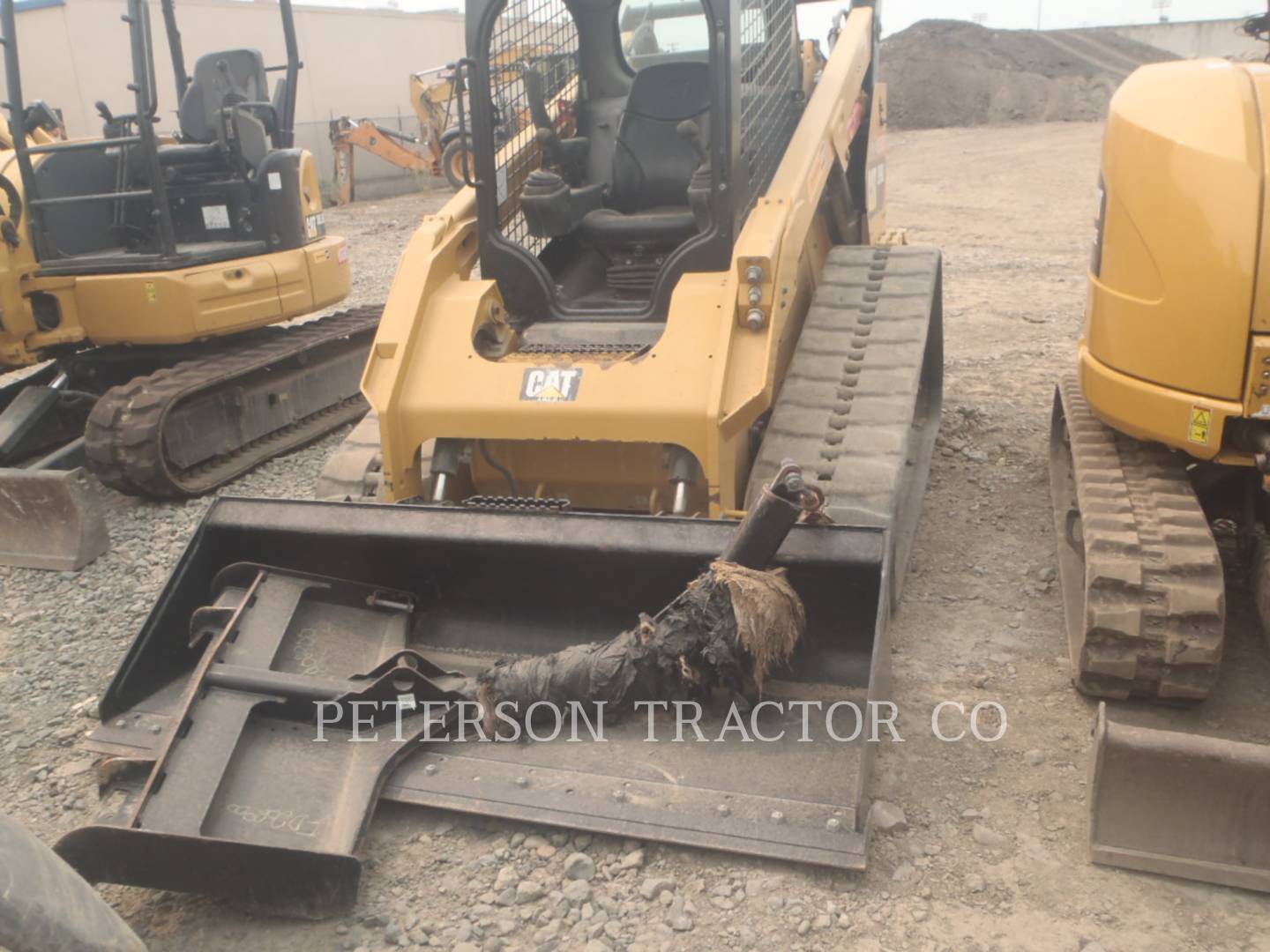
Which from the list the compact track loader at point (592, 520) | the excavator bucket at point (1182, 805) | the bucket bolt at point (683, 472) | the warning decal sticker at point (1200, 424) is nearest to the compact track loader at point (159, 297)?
the compact track loader at point (592, 520)

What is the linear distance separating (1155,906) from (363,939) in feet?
5.42

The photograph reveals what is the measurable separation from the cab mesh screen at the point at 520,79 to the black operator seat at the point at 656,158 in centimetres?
31

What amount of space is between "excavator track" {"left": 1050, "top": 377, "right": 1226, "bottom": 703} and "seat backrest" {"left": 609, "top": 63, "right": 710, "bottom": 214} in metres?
1.95

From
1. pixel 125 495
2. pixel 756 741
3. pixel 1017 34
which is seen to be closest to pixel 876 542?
A: pixel 756 741

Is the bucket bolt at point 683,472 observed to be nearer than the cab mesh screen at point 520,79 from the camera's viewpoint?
Yes

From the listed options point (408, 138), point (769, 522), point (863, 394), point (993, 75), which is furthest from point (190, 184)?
point (993, 75)

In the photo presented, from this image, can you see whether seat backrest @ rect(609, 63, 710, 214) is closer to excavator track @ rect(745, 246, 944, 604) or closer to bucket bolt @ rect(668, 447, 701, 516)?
excavator track @ rect(745, 246, 944, 604)

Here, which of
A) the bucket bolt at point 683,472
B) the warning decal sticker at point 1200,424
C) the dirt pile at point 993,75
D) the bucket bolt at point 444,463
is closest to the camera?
the warning decal sticker at point 1200,424

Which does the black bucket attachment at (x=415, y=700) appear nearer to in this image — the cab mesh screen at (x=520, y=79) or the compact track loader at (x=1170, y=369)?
the compact track loader at (x=1170, y=369)

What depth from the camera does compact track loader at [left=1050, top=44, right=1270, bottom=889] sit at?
2.80 m

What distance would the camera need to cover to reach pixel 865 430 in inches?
143

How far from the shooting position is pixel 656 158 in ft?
14.5

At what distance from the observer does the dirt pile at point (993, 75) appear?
952 inches

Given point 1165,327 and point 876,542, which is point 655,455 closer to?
point 876,542
